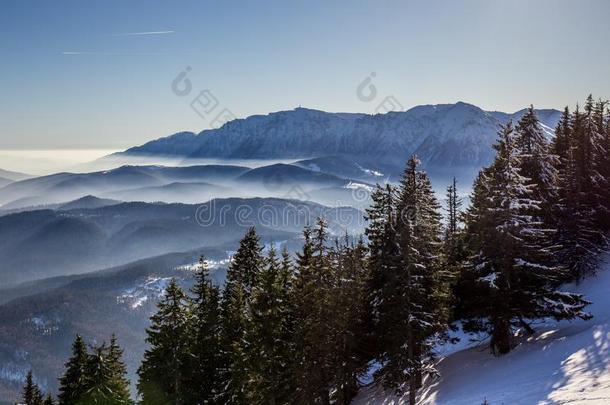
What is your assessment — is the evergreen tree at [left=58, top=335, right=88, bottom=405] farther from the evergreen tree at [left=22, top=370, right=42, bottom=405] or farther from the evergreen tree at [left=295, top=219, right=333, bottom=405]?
the evergreen tree at [left=295, top=219, right=333, bottom=405]

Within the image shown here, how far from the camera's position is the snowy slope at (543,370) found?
66.4ft

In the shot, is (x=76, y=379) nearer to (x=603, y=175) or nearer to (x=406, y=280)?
(x=406, y=280)

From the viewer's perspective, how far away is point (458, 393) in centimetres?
2505

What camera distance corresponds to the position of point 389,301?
88.3ft

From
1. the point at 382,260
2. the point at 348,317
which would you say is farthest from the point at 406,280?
the point at 348,317

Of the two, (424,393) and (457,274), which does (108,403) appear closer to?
(424,393)

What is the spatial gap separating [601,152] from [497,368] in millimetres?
23339

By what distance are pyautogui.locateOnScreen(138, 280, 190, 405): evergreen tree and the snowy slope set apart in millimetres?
12285

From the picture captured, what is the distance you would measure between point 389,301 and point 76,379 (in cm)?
2436

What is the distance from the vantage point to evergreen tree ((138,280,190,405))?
31.8 metres

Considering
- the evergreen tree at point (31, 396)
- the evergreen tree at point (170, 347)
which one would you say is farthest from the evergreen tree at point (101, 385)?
the evergreen tree at point (31, 396)

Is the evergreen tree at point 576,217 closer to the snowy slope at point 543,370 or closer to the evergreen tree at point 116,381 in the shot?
the snowy slope at point 543,370

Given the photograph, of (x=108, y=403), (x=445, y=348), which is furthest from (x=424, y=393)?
(x=108, y=403)

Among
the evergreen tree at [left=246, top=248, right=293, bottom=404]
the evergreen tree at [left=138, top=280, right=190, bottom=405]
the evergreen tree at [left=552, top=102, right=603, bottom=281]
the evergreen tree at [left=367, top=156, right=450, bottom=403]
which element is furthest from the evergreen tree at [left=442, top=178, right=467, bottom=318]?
the evergreen tree at [left=138, top=280, right=190, bottom=405]
